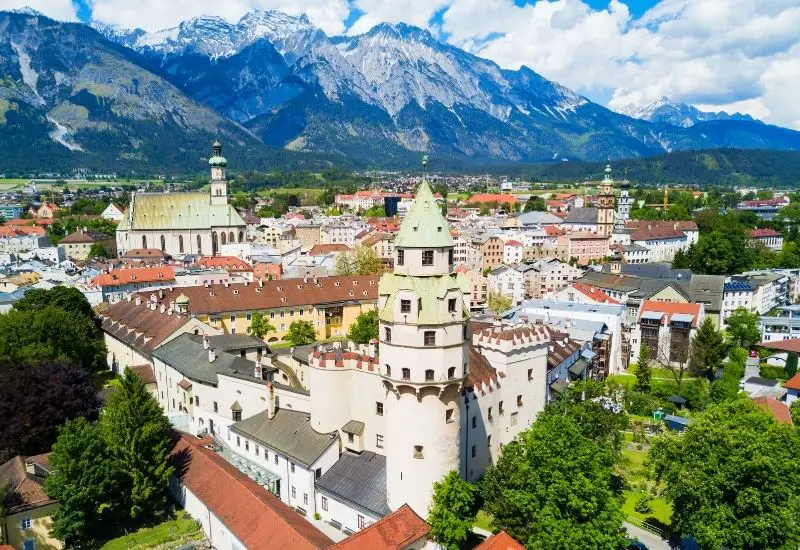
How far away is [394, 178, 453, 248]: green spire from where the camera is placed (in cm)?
3631

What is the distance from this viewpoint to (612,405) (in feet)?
212

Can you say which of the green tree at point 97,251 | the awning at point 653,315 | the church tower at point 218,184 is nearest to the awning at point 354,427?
the awning at point 653,315

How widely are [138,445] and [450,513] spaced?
71.8ft

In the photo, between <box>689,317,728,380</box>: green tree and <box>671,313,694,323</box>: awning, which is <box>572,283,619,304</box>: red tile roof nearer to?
<box>671,313,694,323</box>: awning

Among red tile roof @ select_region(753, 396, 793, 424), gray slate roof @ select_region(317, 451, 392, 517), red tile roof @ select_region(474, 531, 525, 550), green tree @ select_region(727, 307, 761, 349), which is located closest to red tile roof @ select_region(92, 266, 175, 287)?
gray slate roof @ select_region(317, 451, 392, 517)

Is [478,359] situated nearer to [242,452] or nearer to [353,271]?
[242,452]

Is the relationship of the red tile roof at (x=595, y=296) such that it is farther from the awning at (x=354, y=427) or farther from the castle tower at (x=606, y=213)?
the castle tower at (x=606, y=213)

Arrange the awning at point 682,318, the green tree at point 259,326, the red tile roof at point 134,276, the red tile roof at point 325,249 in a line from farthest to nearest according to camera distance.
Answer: the red tile roof at point 325,249 → the red tile roof at point 134,276 → the green tree at point 259,326 → the awning at point 682,318

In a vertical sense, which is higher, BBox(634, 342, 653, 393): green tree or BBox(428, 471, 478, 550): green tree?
BBox(428, 471, 478, 550): green tree

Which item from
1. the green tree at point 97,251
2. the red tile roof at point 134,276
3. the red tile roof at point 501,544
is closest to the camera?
the red tile roof at point 501,544

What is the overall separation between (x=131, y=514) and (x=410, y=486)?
19.3 m

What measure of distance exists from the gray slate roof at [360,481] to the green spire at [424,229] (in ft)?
51.0

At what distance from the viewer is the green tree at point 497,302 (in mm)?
102375

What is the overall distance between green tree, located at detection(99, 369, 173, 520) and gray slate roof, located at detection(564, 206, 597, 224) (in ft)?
521
